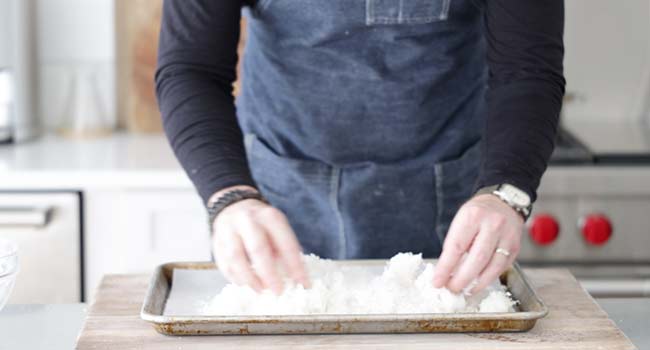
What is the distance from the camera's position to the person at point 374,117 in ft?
3.80

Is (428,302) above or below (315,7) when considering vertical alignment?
below

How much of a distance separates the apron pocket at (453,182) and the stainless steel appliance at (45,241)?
0.81 meters

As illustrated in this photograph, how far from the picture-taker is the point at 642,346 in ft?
3.59

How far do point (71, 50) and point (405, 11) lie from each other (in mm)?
1249

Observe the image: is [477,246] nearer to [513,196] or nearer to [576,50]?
[513,196]

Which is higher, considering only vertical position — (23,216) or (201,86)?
(201,86)

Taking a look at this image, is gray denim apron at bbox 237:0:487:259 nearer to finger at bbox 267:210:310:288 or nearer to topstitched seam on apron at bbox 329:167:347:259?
topstitched seam on apron at bbox 329:167:347:259

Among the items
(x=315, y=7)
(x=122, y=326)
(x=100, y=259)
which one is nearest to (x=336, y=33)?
(x=315, y=7)

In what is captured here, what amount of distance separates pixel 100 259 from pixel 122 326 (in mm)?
994

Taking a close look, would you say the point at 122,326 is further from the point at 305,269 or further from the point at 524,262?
the point at 524,262

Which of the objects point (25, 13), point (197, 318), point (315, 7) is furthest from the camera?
point (25, 13)

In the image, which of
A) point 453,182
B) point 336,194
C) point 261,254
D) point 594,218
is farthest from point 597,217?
point 261,254

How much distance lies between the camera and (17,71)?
219 cm

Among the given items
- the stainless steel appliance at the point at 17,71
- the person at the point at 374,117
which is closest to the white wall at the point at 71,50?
the stainless steel appliance at the point at 17,71
